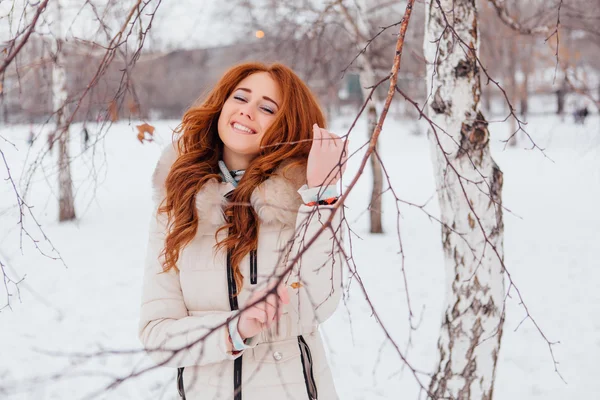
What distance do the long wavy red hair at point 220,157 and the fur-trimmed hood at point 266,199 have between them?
0.03 m

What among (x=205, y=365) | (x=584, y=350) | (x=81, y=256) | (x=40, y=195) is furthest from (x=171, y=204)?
(x=40, y=195)

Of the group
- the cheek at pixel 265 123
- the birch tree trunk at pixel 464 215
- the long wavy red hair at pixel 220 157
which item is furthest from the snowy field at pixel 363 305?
the birch tree trunk at pixel 464 215

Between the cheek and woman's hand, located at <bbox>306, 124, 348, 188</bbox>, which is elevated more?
the cheek

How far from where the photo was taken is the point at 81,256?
240 inches

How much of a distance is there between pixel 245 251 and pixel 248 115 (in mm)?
447

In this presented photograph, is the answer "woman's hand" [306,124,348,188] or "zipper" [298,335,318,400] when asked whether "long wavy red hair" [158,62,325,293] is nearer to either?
"woman's hand" [306,124,348,188]

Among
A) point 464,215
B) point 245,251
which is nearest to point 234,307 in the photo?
point 245,251

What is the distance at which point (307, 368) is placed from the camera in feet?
4.84

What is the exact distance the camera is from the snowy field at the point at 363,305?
3176mm

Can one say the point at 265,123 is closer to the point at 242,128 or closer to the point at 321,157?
the point at 242,128

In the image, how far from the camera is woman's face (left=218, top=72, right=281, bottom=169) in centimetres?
155

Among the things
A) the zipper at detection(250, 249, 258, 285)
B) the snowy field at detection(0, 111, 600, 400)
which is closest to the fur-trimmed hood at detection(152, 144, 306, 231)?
the zipper at detection(250, 249, 258, 285)

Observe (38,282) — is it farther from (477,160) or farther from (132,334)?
(477,160)

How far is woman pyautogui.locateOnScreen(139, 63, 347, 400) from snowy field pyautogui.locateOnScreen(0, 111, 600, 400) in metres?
0.23
